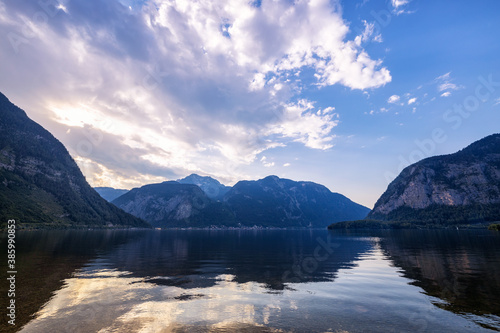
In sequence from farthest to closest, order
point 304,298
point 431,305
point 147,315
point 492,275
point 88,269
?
1. point 88,269
2. point 492,275
3. point 304,298
4. point 431,305
5. point 147,315

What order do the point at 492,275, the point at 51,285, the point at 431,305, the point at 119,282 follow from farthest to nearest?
the point at 492,275
the point at 119,282
the point at 51,285
the point at 431,305

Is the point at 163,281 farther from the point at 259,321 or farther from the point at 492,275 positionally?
the point at 492,275

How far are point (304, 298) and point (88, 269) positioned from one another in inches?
1105

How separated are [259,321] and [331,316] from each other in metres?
4.65

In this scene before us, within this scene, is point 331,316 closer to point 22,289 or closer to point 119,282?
point 119,282

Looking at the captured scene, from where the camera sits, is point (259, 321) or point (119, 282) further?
point (119, 282)

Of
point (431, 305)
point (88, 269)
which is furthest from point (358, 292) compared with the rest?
point (88, 269)

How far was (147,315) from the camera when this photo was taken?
1510cm

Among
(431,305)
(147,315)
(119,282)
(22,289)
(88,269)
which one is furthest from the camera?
(88,269)

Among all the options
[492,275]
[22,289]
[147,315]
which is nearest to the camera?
[147,315]

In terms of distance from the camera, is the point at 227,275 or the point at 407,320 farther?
the point at 227,275

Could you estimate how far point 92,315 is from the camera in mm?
15008

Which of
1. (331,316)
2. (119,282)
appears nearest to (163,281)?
(119,282)

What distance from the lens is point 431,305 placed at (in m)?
17.5
